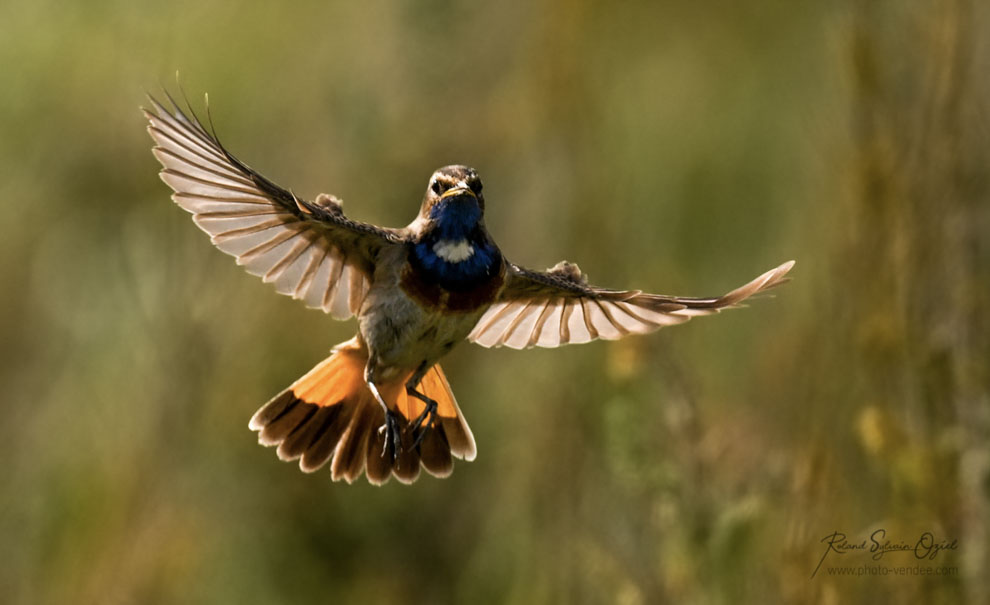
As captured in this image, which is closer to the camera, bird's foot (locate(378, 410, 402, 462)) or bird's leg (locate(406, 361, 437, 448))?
bird's foot (locate(378, 410, 402, 462))

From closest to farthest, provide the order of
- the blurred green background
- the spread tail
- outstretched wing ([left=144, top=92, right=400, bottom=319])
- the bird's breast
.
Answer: outstretched wing ([left=144, top=92, right=400, bottom=319]) → the bird's breast → the blurred green background → the spread tail

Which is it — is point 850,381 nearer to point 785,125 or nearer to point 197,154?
point 197,154

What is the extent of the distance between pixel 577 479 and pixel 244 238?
121 cm

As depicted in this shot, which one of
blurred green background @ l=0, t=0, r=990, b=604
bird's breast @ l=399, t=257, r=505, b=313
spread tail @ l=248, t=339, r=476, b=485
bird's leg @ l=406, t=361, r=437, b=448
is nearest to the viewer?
bird's breast @ l=399, t=257, r=505, b=313

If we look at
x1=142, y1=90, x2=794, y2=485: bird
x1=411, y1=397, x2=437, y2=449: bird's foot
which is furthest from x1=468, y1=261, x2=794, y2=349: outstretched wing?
x1=411, y1=397, x2=437, y2=449: bird's foot

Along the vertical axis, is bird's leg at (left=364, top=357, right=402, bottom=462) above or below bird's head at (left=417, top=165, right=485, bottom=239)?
below

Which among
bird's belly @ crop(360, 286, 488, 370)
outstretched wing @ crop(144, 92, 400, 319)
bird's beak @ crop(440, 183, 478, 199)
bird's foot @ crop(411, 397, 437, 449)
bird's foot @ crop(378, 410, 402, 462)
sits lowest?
bird's foot @ crop(378, 410, 402, 462)

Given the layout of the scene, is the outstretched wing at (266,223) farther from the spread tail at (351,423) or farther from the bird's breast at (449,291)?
the spread tail at (351,423)

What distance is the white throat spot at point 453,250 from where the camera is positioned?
10.6 ft

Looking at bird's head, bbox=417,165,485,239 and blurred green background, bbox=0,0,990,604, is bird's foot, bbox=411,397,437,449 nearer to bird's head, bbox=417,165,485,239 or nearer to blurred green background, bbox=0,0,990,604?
bird's head, bbox=417,165,485,239

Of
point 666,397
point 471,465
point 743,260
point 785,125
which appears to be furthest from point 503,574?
point 785,125

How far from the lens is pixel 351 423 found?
366 cm

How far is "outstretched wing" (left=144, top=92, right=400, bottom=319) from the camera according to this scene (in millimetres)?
2941

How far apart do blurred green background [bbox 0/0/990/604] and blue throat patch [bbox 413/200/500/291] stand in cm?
61
